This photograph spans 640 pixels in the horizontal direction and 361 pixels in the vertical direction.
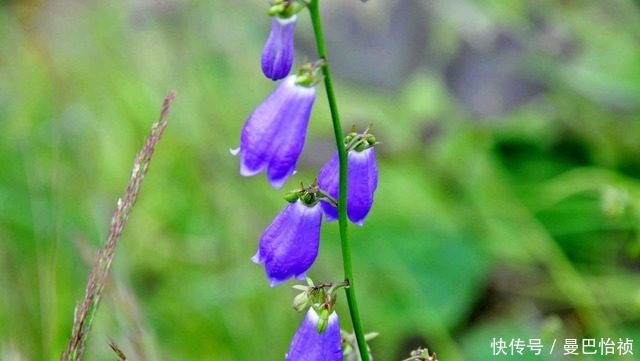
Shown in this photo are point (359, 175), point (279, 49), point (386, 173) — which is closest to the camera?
point (279, 49)

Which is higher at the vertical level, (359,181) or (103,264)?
(359,181)

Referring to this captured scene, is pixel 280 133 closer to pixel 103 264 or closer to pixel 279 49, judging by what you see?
pixel 279 49

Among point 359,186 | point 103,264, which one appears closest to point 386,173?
point 359,186

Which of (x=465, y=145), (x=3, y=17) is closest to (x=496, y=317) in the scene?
(x=465, y=145)

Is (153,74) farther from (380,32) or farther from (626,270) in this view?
(626,270)

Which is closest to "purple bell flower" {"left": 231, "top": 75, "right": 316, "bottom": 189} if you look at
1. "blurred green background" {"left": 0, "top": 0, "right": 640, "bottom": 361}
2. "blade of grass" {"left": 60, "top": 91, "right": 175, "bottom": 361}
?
"blade of grass" {"left": 60, "top": 91, "right": 175, "bottom": 361}

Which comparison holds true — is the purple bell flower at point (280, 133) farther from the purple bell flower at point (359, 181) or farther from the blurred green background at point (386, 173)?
the blurred green background at point (386, 173)
